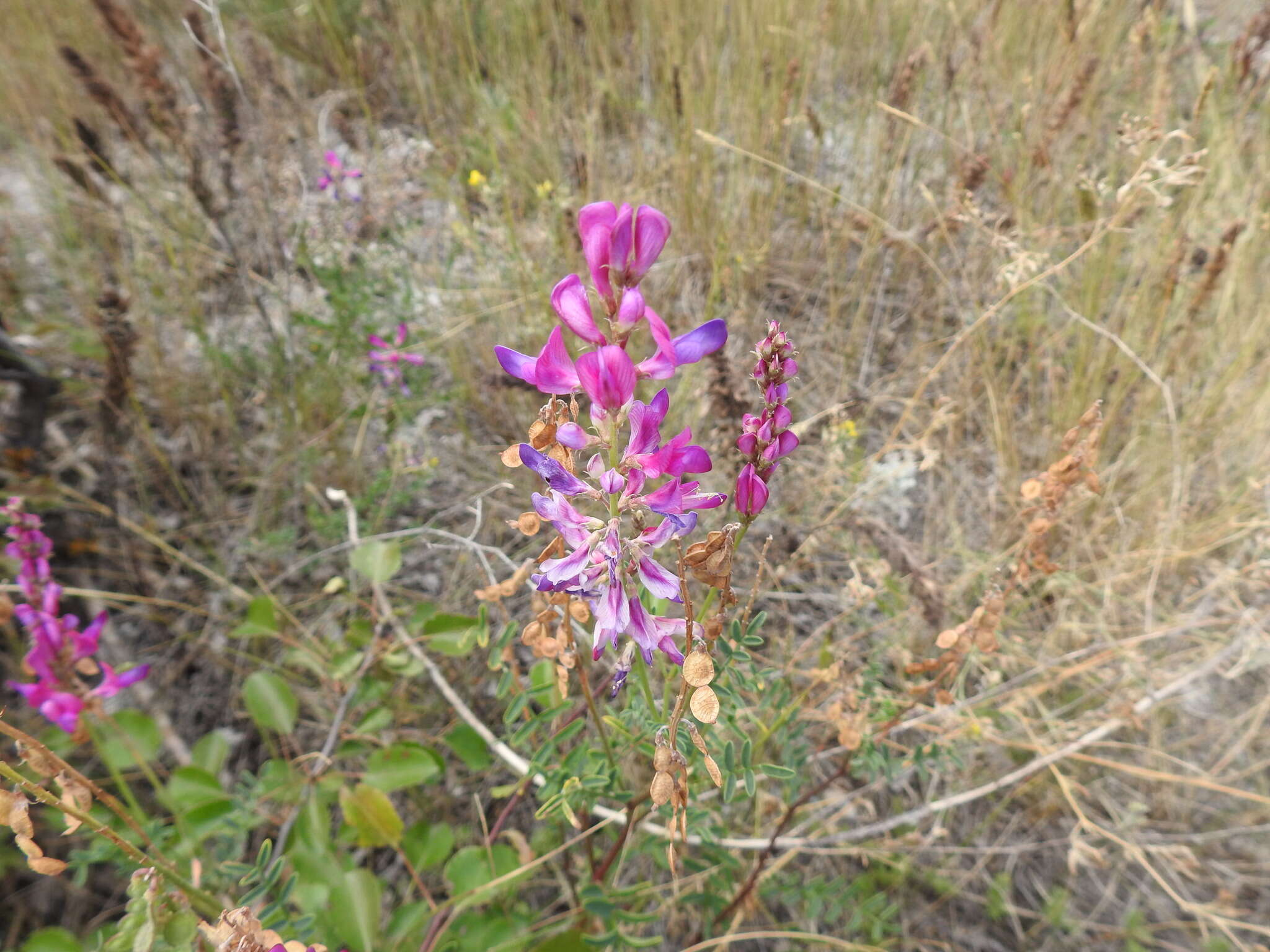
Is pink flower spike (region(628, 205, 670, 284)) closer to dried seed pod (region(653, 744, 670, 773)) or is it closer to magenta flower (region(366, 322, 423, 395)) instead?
dried seed pod (region(653, 744, 670, 773))

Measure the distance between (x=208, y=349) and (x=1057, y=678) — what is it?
7.66ft

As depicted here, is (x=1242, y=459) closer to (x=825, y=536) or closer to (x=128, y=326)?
(x=825, y=536)

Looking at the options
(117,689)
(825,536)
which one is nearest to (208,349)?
(117,689)

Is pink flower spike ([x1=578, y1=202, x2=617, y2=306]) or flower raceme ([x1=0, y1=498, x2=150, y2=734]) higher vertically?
pink flower spike ([x1=578, y1=202, x2=617, y2=306])

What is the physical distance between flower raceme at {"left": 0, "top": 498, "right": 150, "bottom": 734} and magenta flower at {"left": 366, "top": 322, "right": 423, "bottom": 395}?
91 cm

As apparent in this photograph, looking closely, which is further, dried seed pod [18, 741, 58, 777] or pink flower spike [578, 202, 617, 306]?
dried seed pod [18, 741, 58, 777]

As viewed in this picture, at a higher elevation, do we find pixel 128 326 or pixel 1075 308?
pixel 128 326

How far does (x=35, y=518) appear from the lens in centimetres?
126

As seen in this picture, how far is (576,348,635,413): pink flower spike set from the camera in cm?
62

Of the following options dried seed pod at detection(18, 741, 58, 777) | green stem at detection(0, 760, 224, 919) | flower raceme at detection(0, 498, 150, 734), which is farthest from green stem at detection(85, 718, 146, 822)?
dried seed pod at detection(18, 741, 58, 777)

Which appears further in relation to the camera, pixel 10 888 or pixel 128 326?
pixel 128 326

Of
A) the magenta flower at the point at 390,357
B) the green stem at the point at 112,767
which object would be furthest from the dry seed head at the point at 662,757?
the magenta flower at the point at 390,357

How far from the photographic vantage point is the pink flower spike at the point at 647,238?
624mm

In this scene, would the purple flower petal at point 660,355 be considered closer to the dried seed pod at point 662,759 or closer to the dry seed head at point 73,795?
the dried seed pod at point 662,759
